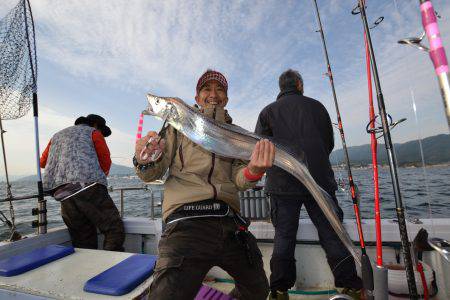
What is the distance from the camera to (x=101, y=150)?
500 centimetres

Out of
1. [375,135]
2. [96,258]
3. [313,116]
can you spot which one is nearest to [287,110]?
[313,116]

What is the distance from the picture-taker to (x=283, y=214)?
3617 millimetres

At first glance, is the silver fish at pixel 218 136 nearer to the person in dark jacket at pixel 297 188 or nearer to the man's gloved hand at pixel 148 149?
the man's gloved hand at pixel 148 149

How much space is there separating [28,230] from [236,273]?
1428 centimetres

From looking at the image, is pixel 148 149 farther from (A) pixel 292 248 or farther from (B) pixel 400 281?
(B) pixel 400 281

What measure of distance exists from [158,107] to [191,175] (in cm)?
77

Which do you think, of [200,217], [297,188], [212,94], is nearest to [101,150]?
[212,94]

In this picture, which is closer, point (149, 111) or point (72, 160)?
point (149, 111)

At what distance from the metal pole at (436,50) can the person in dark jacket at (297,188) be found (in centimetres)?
189

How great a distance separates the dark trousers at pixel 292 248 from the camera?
3.40m

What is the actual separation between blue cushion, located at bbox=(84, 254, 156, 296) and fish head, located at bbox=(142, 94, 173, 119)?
1425mm

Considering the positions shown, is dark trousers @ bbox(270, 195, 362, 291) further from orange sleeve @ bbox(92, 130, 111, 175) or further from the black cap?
the black cap

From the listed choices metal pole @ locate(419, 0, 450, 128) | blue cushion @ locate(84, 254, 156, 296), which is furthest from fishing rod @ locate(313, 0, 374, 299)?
blue cushion @ locate(84, 254, 156, 296)

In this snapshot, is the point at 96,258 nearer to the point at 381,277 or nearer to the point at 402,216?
the point at 381,277
